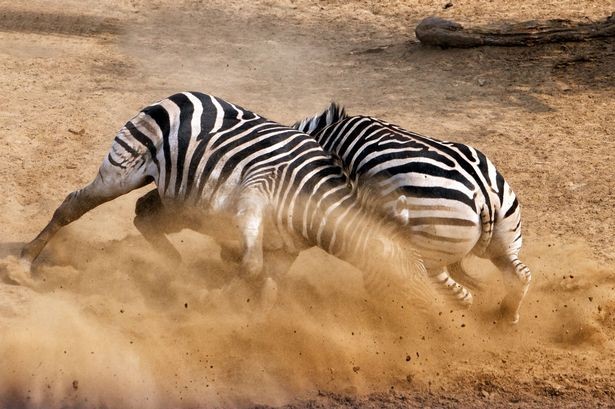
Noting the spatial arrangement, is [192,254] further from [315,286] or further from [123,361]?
[123,361]

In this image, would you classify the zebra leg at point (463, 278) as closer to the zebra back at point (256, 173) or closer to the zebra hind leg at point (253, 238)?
the zebra back at point (256, 173)

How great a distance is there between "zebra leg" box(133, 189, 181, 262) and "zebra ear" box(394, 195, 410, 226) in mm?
1898

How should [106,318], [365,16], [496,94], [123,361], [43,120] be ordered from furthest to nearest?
1. [365,16]
2. [496,94]
3. [43,120]
4. [106,318]
5. [123,361]

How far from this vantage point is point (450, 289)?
231 inches

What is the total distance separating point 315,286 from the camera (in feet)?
21.9

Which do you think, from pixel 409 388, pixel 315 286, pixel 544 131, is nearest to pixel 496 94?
pixel 544 131

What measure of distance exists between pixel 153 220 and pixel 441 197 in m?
2.34

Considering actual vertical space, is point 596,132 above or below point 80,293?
above

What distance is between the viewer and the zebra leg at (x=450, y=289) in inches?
228

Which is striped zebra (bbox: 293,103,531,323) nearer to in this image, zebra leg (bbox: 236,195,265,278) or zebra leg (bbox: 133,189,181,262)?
zebra leg (bbox: 236,195,265,278)

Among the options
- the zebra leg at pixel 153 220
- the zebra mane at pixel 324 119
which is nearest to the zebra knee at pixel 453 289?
the zebra mane at pixel 324 119

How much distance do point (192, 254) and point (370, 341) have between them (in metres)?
1.83

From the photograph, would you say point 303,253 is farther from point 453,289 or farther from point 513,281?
point 513,281

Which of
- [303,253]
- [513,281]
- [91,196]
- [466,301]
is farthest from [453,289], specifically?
[91,196]
